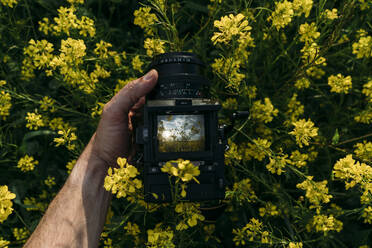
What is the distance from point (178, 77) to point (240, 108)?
48cm

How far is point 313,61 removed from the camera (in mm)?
1081

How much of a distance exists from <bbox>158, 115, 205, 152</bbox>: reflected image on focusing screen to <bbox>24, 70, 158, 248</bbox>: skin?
0.19 m

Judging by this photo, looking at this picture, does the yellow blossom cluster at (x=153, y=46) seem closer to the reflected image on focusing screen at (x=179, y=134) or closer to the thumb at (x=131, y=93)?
the thumb at (x=131, y=93)

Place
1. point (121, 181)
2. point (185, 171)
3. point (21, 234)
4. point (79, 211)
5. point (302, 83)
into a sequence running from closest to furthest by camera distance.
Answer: point (185, 171) → point (121, 181) → point (79, 211) → point (302, 83) → point (21, 234)

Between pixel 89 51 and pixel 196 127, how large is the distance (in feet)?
2.55

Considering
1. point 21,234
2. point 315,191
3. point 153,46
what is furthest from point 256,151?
point 21,234

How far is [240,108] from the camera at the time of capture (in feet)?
4.45

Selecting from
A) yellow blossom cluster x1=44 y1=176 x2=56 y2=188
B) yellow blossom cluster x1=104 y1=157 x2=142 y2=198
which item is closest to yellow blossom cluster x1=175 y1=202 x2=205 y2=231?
yellow blossom cluster x1=104 y1=157 x2=142 y2=198

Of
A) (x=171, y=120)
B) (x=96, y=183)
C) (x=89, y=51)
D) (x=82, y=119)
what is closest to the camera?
(x=171, y=120)

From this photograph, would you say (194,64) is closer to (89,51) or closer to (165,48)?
(165,48)

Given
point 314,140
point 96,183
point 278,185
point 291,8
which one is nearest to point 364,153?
point 314,140

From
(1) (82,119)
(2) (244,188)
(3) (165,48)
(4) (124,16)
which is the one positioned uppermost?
(4) (124,16)

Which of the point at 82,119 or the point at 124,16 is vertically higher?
the point at 124,16

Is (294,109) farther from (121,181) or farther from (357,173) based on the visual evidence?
(121,181)
